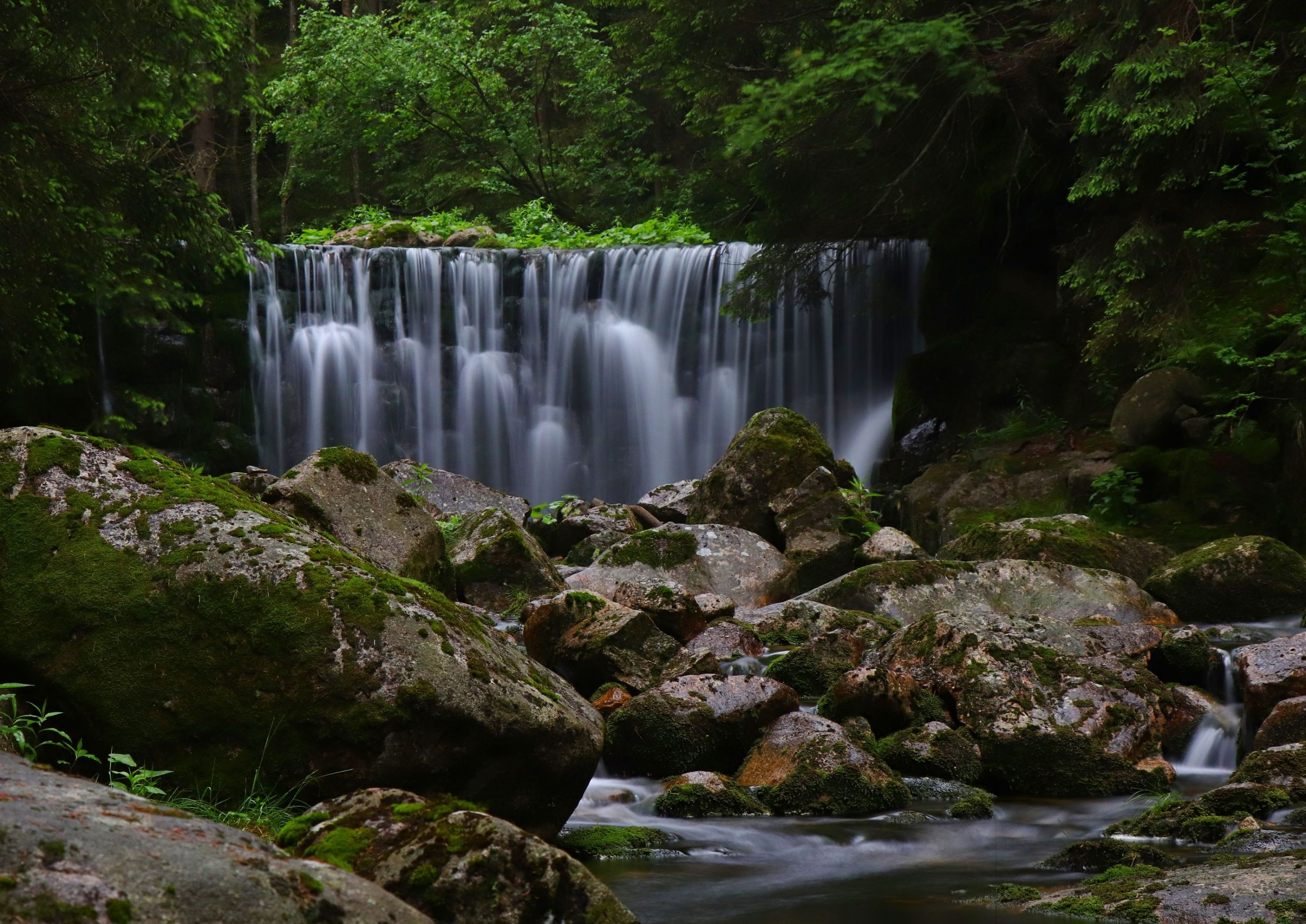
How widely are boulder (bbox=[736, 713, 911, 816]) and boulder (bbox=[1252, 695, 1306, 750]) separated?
6.01 ft

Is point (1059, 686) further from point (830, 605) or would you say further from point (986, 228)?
point (986, 228)

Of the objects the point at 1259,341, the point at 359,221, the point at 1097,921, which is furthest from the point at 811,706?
the point at 359,221

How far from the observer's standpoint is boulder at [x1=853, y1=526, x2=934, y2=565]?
11.5 meters

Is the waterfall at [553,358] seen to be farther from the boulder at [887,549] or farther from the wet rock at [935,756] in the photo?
the wet rock at [935,756]

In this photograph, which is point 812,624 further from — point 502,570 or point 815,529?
point 815,529

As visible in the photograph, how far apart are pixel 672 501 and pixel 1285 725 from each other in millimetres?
8770

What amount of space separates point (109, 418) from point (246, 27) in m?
4.57

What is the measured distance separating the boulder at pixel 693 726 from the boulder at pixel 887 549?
16.9 feet

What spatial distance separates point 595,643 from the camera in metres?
7.45

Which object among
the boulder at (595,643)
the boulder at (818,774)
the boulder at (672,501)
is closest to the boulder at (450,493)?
the boulder at (672,501)

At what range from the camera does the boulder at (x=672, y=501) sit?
13.9m

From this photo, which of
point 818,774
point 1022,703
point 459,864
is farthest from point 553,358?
point 459,864

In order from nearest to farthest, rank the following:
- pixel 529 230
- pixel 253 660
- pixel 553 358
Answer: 1. pixel 253 660
2. pixel 553 358
3. pixel 529 230

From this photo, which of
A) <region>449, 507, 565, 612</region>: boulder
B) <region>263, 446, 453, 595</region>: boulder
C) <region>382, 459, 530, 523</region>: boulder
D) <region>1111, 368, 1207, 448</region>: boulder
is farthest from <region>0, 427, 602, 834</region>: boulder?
<region>1111, 368, 1207, 448</region>: boulder
